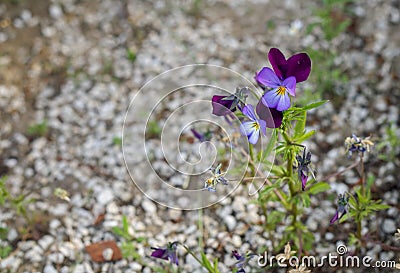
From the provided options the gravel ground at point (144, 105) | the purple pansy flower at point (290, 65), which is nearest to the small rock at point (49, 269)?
the gravel ground at point (144, 105)

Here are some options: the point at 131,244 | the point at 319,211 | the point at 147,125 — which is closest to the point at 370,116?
the point at 319,211

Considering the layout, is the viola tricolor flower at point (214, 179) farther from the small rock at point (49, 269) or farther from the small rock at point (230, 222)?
the small rock at point (49, 269)

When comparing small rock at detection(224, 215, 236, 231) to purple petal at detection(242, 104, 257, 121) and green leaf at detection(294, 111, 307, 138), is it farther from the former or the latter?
purple petal at detection(242, 104, 257, 121)

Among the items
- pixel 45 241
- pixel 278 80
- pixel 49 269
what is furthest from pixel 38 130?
pixel 278 80

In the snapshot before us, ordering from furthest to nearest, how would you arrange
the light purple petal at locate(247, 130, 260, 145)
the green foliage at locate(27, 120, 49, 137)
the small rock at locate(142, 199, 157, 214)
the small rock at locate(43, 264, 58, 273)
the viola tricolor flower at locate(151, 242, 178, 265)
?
the green foliage at locate(27, 120, 49, 137) → the small rock at locate(142, 199, 157, 214) → the small rock at locate(43, 264, 58, 273) → the viola tricolor flower at locate(151, 242, 178, 265) → the light purple petal at locate(247, 130, 260, 145)

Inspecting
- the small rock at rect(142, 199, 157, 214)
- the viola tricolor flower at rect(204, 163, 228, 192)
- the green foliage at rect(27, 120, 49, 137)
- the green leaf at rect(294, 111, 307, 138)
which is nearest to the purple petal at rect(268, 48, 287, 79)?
the green leaf at rect(294, 111, 307, 138)
